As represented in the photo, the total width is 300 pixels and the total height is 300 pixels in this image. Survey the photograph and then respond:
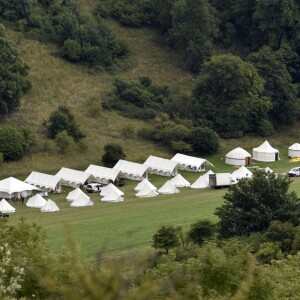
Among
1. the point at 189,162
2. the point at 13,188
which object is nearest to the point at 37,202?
the point at 13,188

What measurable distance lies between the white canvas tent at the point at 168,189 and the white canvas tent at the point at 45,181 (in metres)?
6.32

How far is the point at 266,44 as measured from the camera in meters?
78.4

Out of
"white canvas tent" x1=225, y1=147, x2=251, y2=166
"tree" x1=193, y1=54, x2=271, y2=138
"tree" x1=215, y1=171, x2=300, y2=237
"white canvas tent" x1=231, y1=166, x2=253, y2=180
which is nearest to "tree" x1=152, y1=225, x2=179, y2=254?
"tree" x1=215, y1=171, x2=300, y2=237

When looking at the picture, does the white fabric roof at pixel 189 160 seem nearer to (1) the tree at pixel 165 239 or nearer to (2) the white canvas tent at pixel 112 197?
(2) the white canvas tent at pixel 112 197

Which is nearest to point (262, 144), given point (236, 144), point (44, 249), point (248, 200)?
point (236, 144)

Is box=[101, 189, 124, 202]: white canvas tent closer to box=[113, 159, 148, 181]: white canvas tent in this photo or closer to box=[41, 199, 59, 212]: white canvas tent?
box=[41, 199, 59, 212]: white canvas tent

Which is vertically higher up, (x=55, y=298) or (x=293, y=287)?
(x=55, y=298)

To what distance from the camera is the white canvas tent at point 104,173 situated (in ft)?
196

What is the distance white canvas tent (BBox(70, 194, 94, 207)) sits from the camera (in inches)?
2154

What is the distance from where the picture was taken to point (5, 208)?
5312 centimetres

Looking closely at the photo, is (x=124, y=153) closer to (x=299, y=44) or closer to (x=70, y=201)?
(x=70, y=201)

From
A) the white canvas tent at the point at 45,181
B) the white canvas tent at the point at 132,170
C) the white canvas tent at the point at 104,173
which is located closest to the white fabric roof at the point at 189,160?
the white canvas tent at the point at 132,170

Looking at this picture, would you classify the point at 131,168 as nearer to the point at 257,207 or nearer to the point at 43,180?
the point at 43,180

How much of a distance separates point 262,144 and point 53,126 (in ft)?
48.1
